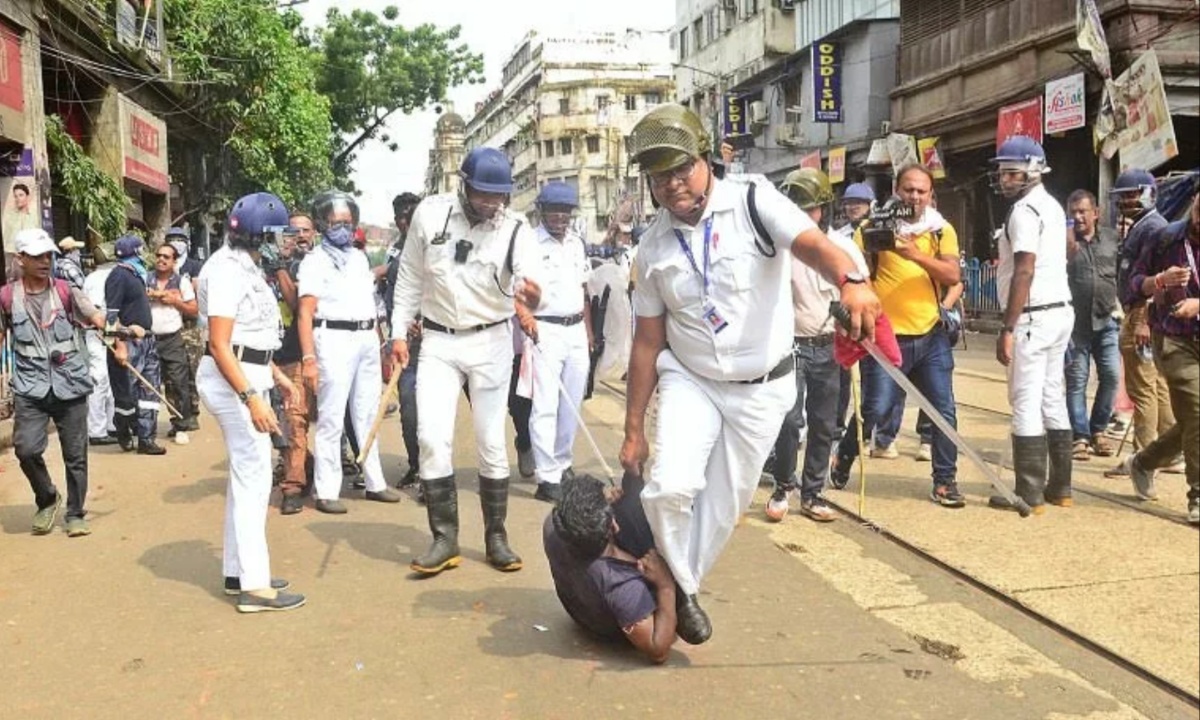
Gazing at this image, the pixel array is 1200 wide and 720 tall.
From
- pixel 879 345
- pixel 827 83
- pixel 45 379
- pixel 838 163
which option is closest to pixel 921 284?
pixel 879 345

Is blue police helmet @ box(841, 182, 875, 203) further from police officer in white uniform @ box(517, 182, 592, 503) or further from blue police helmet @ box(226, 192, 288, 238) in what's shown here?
blue police helmet @ box(226, 192, 288, 238)

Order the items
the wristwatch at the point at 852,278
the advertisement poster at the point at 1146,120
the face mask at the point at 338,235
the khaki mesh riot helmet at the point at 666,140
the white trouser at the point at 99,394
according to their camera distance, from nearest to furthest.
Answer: the advertisement poster at the point at 1146,120
the wristwatch at the point at 852,278
the khaki mesh riot helmet at the point at 666,140
the face mask at the point at 338,235
the white trouser at the point at 99,394

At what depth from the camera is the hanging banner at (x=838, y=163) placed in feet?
80.5

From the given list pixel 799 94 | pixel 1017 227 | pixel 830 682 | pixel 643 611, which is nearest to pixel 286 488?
pixel 643 611

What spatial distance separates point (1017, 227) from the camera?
537 cm

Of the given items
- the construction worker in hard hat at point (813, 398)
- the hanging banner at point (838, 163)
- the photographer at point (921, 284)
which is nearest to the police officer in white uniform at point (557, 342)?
the construction worker in hard hat at point (813, 398)

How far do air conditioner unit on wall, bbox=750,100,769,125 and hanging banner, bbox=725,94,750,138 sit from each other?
2.69 ft

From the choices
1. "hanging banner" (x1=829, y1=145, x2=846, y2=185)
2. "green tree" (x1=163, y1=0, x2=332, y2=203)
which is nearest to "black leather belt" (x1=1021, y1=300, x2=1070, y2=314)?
"green tree" (x1=163, y1=0, x2=332, y2=203)

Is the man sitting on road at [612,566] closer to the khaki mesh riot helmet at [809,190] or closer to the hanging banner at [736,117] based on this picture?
the khaki mesh riot helmet at [809,190]

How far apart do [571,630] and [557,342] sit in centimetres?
300

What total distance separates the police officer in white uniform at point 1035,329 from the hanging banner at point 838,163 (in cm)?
1953

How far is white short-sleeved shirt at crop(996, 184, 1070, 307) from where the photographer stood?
5324 mm

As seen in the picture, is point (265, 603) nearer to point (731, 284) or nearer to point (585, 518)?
point (585, 518)

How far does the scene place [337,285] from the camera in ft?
21.0
